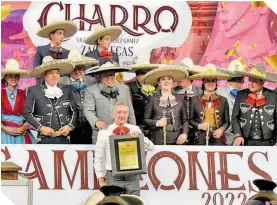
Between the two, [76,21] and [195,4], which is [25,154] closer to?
[76,21]

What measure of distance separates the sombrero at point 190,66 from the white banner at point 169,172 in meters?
0.76

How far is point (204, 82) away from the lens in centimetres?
1016

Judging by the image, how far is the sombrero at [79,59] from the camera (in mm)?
10039

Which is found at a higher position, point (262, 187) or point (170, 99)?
point (170, 99)

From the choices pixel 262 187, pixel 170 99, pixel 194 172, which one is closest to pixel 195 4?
pixel 170 99

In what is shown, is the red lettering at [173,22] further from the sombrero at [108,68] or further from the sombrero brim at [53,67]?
the sombrero brim at [53,67]

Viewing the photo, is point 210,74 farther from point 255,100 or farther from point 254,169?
point 254,169

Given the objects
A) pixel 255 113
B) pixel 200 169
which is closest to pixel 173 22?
pixel 255 113

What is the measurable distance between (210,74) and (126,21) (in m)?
0.99

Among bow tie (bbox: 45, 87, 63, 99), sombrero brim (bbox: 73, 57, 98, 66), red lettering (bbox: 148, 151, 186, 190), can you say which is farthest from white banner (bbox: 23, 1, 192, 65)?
red lettering (bbox: 148, 151, 186, 190)

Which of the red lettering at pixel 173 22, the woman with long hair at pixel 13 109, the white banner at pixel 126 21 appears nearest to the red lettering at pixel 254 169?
the white banner at pixel 126 21

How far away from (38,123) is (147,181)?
3.96 feet

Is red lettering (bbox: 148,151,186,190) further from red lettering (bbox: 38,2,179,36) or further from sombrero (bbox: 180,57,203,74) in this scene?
red lettering (bbox: 38,2,179,36)

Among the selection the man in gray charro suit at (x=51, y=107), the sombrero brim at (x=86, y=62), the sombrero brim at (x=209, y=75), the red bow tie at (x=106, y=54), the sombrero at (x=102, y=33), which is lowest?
the man in gray charro suit at (x=51, y=107)
